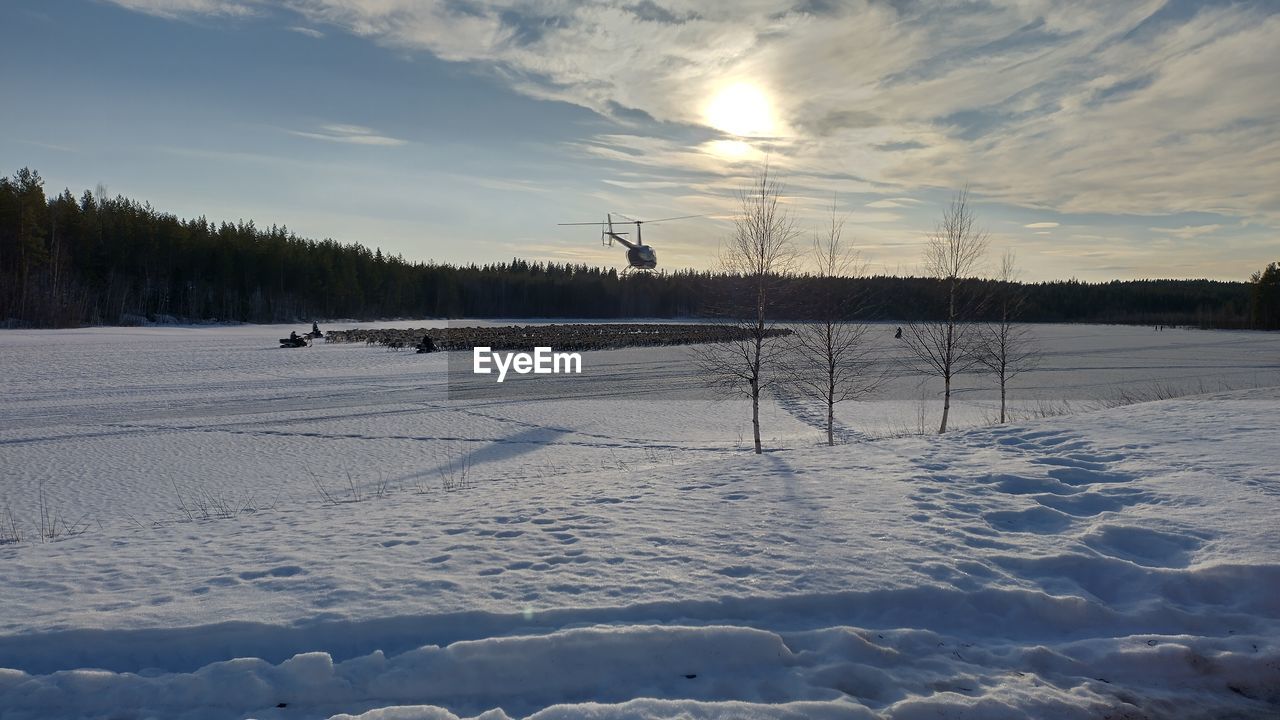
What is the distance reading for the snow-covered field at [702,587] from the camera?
477 centimetres

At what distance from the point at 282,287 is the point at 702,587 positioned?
10524 cm

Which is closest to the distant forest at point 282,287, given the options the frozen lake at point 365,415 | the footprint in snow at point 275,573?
the frozen lake at point 365,415

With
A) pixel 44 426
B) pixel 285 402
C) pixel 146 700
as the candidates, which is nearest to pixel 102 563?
pixel 146 700

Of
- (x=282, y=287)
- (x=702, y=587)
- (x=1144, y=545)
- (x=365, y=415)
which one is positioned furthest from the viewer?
(x=282, y=287)

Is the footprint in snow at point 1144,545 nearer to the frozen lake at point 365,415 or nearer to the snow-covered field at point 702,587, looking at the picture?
the snow-covered field at point 702,587

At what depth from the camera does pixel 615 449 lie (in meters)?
18.0

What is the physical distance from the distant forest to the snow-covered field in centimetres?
993

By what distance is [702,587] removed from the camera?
19.9 ft

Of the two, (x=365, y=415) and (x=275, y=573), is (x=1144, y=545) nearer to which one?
(x=275, y=573)

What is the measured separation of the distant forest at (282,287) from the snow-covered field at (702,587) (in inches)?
391

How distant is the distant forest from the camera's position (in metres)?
68.1

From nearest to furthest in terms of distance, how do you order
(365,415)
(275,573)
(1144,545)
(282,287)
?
(275,573), (1144,545), (365,415), (282,287)

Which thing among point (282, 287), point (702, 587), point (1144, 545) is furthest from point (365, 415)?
point (282, 287)

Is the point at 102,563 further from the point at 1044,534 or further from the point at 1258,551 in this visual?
the point at 1258,551
